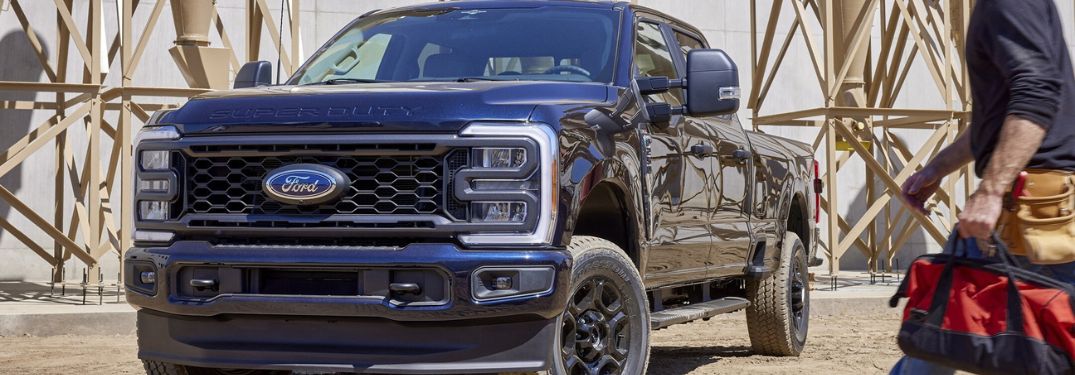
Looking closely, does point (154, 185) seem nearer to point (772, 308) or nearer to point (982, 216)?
point (982, 216)

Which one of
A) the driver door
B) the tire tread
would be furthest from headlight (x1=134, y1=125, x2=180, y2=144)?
the tire tread

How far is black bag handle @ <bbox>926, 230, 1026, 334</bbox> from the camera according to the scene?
3.75 meters

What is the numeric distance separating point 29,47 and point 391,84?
12.4m

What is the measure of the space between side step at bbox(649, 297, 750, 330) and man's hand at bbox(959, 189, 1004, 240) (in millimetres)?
2512

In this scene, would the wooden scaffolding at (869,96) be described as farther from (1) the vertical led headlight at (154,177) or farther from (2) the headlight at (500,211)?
(1) the vertical led headlight at (154,177)

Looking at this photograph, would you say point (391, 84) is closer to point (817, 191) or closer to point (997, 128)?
point (997, 128)

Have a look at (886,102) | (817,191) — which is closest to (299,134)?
(817,191)

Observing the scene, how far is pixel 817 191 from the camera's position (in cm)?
1056

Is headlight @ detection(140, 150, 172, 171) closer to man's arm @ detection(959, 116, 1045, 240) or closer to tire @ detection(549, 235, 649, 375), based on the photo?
tire @ detection(549, 235, 649, 375)

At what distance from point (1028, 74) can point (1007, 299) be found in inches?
24.1

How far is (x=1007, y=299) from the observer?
3771 mm

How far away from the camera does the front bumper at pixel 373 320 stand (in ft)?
17.3

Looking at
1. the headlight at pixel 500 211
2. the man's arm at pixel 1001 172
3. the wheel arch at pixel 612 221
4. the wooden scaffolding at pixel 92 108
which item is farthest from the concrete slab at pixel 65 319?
the man's arm at pixel 1001 172

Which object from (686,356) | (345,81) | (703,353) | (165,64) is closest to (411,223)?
(345,81)
